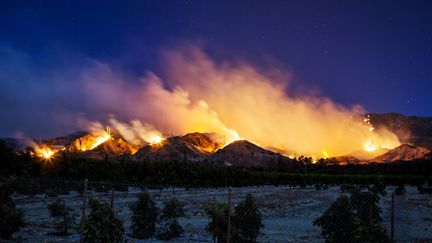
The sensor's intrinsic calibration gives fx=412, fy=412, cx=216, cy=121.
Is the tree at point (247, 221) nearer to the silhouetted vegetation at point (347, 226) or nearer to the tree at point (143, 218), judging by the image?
the silhouetted vegetation at point (347, 226)

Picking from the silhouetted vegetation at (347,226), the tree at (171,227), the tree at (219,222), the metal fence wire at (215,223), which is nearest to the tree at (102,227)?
the metal fence wire at (215,223)

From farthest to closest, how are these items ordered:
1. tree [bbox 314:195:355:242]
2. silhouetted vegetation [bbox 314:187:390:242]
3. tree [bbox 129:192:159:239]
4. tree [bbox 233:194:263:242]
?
tree [bbox 129:192:159:239], tree [bbox 233:194:263:242], tree [bbox 314:195:355:242], silhouetted vegetation [bbox 314:187:390:242]

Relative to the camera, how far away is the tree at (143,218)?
20.1 m

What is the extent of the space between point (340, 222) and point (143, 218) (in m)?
9.60

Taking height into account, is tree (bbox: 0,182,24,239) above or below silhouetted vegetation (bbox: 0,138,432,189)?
below

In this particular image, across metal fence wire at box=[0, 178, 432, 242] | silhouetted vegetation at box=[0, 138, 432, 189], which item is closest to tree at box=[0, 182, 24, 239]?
metal fence wire at box=[0, 178, 432, 242]

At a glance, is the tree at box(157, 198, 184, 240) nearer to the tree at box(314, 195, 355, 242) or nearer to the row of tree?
the row of tree

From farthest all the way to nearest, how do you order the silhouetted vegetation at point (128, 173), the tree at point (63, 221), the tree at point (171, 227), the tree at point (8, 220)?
1. the silhouetted vegetation at point (128, 173)
2. the tree at point (63, 221)
3. the tree at point (171, 227)
4. the tree at point (8, 220)

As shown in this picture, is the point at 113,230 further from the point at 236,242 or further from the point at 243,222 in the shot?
the point at 243,222

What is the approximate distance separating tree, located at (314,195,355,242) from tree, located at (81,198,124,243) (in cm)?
773

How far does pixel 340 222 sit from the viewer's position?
50.8 ft

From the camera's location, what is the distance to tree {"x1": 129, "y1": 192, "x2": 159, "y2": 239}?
2011 cm

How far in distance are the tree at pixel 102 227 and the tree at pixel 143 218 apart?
5083 mm

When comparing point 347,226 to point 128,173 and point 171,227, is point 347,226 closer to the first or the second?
point 171,227
